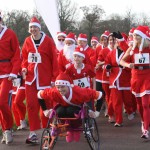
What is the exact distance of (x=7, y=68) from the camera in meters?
7.03

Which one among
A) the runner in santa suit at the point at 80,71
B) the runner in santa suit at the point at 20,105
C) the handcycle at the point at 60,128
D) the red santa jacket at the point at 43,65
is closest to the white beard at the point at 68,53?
the runner in santa suit at the point at 80,71

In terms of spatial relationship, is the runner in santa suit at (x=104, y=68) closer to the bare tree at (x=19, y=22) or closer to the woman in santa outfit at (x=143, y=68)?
the woman in santa outfit at (x=143, y=68)

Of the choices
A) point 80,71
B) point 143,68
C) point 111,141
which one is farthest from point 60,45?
point 111,141

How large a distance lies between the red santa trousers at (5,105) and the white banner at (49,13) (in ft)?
24.0

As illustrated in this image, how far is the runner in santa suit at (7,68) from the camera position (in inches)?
274

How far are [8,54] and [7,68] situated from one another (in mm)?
253

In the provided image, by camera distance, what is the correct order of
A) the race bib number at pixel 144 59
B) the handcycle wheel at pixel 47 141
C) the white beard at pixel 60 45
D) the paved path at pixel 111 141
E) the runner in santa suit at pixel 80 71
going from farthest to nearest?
the white beard at pixel 60 45, the runner in santa suit at pixel 80 71, the race bib number at pixel 144 59, the paved path at pixel 111 141, the handcycle wheel at pixel 47 141

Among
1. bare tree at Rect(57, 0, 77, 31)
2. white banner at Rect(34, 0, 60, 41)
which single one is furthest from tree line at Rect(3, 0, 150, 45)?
white banner at Rect(34, 0, 60, 41)

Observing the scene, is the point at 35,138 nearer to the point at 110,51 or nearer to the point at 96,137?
the point at 96,137

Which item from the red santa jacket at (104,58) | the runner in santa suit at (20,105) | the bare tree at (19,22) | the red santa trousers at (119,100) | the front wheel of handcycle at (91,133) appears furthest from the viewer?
the bare tree at (19,22)

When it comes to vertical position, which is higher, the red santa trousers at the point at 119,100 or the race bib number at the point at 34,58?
the race bib number at the point at 34,58

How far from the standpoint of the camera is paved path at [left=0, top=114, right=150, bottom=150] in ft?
21.8

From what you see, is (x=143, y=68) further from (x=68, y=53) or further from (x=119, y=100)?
(x=68, y=53)

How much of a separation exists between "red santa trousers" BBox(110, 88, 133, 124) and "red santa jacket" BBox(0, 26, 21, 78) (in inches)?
106
